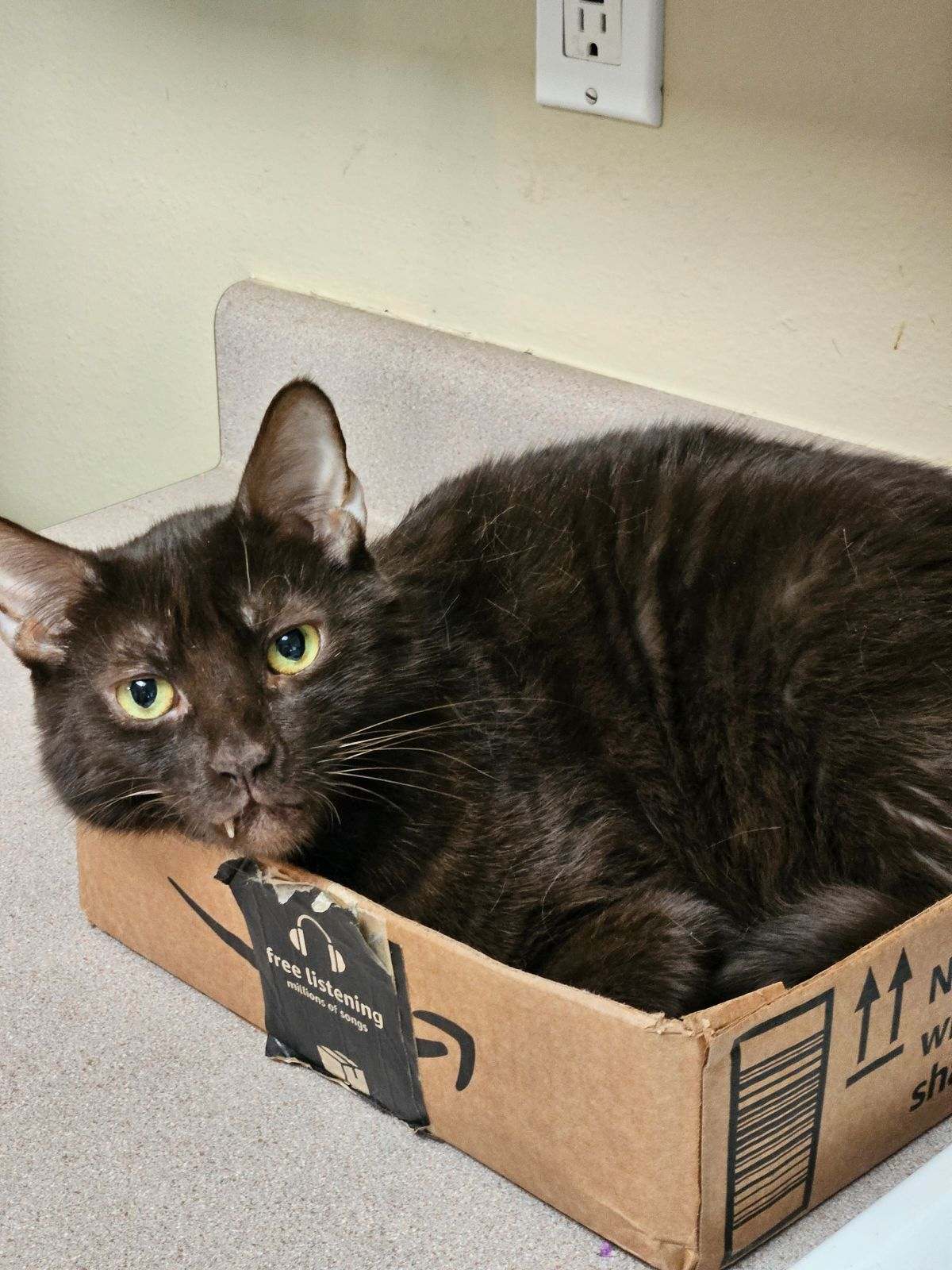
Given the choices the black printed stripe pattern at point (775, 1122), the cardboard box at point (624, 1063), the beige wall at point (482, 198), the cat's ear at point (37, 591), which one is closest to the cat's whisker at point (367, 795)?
the cardboard box at point (624, 1063)

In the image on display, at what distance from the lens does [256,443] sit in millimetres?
1061

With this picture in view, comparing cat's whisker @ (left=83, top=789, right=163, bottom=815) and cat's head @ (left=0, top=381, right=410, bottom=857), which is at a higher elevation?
cat's head @ (left=0, top=381, right=410, bottom=857)

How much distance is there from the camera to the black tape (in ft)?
3.01

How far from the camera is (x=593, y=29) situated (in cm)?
141

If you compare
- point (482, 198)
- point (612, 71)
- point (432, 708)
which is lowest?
point (432, 708)

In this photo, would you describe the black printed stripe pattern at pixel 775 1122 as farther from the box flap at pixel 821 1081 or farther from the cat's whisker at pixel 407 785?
the cat's whisker at pixel 407 785

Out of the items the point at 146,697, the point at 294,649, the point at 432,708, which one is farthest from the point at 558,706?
the point at 146,697

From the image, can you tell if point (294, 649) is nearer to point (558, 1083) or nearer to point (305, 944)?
point (305, 944)

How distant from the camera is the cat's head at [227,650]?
1.01 metres

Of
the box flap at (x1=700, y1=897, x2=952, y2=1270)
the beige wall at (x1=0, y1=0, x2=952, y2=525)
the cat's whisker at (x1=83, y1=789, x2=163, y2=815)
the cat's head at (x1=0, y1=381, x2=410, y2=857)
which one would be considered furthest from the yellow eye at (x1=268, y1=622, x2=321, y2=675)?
the beige wall at (x1=0, y1=0, x2=952, y2=525)

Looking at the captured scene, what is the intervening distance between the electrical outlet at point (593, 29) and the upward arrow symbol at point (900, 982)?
3.13ft

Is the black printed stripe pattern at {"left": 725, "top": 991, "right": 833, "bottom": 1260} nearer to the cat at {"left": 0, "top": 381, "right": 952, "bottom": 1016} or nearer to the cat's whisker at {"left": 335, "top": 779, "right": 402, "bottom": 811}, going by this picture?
the cat at {"left": 0, "top": 381, "right": 952, "bottom": 1016}

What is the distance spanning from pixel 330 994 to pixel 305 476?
39 centimetres

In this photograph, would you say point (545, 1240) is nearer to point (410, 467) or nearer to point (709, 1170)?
point (709, 1170)
